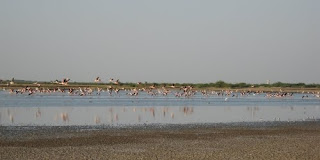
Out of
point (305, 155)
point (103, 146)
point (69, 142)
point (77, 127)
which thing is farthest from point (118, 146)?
point (77, 127)

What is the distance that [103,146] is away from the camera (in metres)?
21.0

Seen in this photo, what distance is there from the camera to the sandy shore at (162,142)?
18547mm

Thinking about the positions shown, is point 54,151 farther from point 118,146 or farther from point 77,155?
point 118,146

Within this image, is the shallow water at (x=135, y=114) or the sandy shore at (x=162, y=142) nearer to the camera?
the sandy shore at (x=162, y=142)

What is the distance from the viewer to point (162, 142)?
22.7 m

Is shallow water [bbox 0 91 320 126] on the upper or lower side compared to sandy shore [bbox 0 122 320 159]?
upper

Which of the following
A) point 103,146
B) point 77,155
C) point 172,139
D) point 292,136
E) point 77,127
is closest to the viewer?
point 77,155

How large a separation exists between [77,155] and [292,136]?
11998 mm

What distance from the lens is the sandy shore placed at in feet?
60.8

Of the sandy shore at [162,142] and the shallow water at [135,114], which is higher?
the shallow water at [135,114]

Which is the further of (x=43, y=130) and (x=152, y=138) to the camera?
(x=43, y=130)

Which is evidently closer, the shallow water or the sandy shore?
the sandy shore

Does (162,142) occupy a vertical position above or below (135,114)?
below

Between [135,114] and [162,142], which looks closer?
[162,142]
